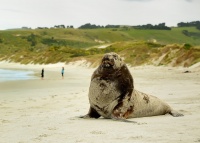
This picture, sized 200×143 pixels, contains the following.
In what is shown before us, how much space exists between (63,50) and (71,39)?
70402mm

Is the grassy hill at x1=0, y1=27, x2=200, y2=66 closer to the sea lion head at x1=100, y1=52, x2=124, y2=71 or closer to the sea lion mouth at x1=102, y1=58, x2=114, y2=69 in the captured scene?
the sea lion head at x1=100, y1=52, x2=124, y2=71

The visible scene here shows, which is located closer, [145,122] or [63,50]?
[145,122]

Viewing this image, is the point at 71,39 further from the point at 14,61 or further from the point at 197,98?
the point at 197,98

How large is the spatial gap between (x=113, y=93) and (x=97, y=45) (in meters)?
122

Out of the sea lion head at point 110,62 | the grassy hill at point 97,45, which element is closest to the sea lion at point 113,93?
the sea lion head at point 110,62

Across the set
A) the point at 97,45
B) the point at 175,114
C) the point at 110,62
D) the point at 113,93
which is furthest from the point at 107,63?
the point at 97,45

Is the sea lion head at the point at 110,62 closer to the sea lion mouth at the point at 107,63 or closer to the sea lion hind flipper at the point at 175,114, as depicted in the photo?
the sea lion mouth at the point at 107,63

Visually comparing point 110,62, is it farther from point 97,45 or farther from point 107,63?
point 97,45

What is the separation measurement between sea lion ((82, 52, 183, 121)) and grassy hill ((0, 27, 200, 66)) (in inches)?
1246

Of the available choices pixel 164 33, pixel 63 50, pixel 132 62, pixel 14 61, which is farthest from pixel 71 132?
pixel 164 33

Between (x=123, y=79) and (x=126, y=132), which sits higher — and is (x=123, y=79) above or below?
above

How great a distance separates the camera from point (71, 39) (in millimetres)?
160625

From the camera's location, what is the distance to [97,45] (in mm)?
132000

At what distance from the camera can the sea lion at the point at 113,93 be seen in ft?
34.8
